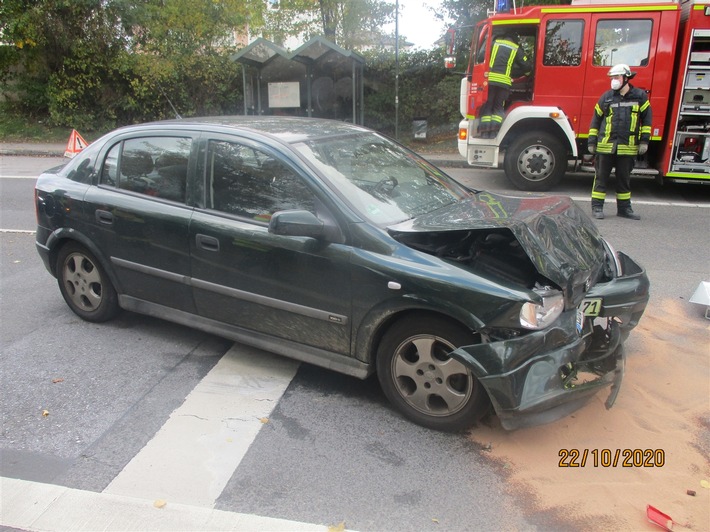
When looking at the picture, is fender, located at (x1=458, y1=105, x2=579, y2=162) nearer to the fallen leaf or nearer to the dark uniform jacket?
the dark uniform jacket

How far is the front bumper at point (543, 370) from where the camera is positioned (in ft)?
9.17

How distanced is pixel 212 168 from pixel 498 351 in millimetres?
2178

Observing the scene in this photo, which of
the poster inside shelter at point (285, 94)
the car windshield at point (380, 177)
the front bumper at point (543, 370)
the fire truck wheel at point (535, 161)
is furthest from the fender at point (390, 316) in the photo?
the poster inside shelter at point (285, 94)

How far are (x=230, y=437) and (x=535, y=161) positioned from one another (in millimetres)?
8427

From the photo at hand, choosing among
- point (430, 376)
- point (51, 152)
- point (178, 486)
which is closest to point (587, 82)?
point (430, 376)

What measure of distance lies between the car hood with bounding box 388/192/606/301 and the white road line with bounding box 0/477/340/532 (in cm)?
163

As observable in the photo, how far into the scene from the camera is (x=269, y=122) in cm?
413

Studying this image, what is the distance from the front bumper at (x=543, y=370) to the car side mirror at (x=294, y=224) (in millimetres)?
1034

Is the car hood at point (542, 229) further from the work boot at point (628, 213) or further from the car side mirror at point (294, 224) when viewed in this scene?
the work boot at point (628, 213)

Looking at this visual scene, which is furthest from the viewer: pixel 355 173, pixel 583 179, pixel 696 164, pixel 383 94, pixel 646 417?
pixel 383 94

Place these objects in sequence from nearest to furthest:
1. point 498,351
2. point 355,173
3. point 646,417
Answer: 1. point 498,351
2. point 646,417
3. point 355,173

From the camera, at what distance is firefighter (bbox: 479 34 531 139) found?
9688 millimetres

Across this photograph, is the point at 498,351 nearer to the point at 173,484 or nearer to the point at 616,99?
the point at 173,484

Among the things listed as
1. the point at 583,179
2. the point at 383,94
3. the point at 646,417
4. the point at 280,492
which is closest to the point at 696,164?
the point at 583,179
